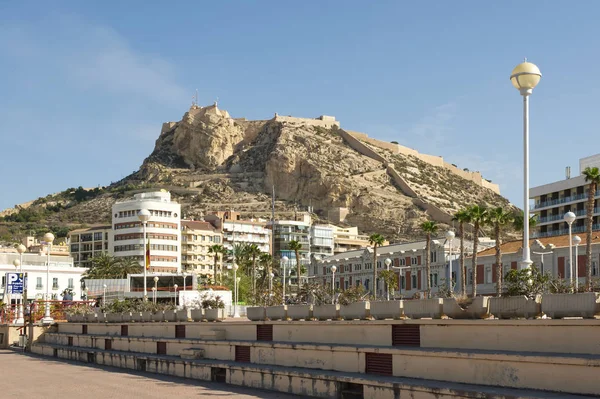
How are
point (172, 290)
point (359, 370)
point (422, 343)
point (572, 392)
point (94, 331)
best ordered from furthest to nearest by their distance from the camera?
point (172, 290) < point (94, 331) < point (359, 370) < point (422, 343) < point (572, 392)

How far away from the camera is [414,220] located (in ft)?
606

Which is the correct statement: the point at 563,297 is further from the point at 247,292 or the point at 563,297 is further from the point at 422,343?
the point at 247,292

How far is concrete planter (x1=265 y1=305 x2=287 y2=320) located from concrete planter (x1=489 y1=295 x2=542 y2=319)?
9.44 meters

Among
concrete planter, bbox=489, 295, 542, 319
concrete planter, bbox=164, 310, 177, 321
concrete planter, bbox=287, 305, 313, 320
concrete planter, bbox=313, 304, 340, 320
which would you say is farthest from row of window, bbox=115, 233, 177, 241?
concrete planter, bbox=489, 295, 542, 319

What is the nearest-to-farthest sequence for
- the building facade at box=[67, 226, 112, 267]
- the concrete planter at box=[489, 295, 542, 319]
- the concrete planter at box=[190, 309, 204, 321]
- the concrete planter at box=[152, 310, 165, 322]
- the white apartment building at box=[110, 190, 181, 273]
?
1. the concrete planter at box=[489, 295, 542, 319]
2. the concrete planter at box=[190, 309, 204, 321]
3. the concrete planter at box=[152, 310, 165, 322]
4. the white apartment building at box=[110, 190, 181, 273]
5. the building facade at box=[67, 226, 112, 267]

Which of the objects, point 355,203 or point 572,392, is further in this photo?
point 355,203

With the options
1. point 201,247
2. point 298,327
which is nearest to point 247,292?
point 201,247

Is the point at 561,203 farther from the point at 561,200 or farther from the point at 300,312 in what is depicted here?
the point at 300,312

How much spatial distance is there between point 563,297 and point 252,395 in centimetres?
1015

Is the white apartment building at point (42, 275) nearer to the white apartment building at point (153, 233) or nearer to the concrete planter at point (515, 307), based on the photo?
the white apartment building at point (153, 233)

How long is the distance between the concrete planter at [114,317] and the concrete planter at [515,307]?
82.8 ft

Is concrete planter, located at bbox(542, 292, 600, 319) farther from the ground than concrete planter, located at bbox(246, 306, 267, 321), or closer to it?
farther from the ground

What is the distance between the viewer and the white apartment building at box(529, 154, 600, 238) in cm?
9906

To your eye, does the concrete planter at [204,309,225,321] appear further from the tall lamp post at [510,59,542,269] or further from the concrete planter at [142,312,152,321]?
the tall lamp post at [510,59,542,269]
